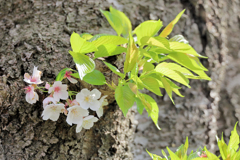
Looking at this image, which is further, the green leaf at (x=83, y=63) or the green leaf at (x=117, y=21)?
the green leaf at (x=117, y=21)

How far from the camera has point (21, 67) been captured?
64cm

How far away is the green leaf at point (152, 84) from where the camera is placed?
561 millimetres

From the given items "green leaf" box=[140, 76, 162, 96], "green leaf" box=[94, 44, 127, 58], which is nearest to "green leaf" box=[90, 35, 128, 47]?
"green leaf" box=[94, 44, 127, 58]

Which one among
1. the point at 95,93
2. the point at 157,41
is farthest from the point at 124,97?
the point at 157,41

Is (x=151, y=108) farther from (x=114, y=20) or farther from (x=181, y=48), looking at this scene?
(x=114, y=20)

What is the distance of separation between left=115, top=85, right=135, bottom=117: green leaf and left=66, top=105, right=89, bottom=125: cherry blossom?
10 centimetres

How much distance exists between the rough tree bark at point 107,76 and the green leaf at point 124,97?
0.11 metres

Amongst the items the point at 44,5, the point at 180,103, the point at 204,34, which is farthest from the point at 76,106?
the point at 204,34

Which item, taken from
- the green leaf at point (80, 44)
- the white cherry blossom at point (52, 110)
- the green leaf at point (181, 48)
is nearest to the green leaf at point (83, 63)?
the green leaf at point (80, 44)

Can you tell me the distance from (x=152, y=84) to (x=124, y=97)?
93 millimetres

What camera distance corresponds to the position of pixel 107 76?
64 centimetres

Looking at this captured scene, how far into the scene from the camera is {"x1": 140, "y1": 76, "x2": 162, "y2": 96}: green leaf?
1.84 ft

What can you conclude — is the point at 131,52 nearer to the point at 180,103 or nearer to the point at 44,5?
the point at 44,5

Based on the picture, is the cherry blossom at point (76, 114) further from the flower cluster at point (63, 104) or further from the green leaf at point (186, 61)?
the green leaf at point (186, 61)
